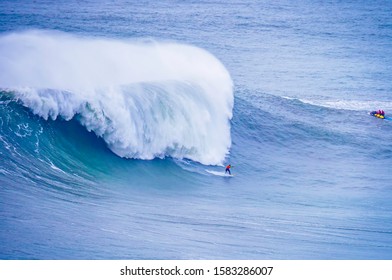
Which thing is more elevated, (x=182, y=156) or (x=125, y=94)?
(x=125, y=94)

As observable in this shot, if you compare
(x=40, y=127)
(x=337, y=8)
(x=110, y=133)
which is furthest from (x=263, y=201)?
(x=337, y=8)

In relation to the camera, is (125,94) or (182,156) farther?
(125,94)

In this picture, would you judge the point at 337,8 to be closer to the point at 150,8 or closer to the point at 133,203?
the point at 150,8

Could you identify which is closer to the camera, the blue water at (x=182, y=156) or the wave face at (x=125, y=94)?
the blue water at (x=182, y=156)

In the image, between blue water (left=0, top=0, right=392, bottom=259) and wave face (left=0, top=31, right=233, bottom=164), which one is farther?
wave face (left=0, top=31, right=233, bottom=164)
